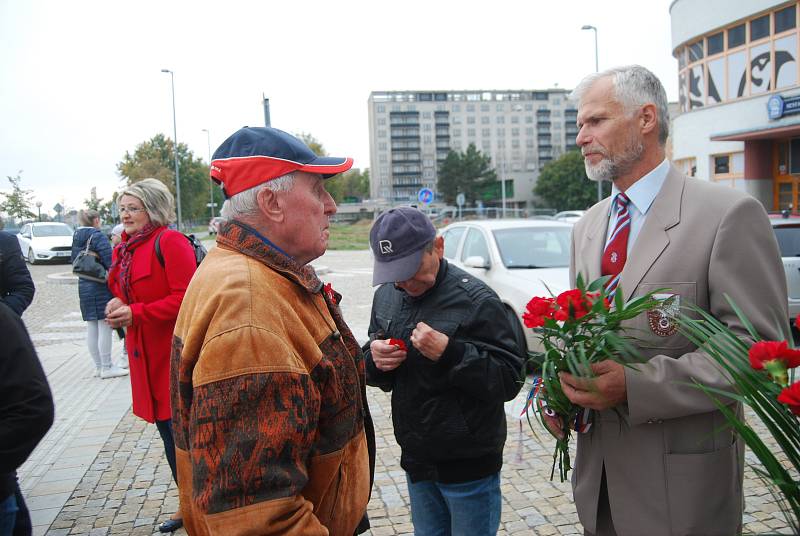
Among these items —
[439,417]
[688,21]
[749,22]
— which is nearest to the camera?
[439,417]

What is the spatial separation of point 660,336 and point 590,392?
0.32 meters

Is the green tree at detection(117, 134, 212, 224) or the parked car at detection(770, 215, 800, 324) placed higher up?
the green tree at detection(117, 134, 212, 224)

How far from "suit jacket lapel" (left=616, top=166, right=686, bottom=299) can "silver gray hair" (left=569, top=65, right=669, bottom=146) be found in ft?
0.84

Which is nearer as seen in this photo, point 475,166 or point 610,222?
point 610,222

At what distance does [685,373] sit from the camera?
1.83 metres

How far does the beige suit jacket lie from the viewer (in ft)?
6.04

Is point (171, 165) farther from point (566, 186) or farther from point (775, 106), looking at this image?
point (566, 186)

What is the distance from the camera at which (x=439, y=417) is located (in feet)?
8.27

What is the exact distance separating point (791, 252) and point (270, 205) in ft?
27.1

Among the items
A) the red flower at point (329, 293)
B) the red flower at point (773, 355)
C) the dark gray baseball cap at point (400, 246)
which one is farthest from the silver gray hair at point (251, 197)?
the red flower at point (773, 355)

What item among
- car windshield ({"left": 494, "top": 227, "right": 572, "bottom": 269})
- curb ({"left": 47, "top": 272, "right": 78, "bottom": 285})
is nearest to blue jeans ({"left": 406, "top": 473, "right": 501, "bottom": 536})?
car windshield ({"left": 494, "top": 227, "right": 572, "bottom": 269})

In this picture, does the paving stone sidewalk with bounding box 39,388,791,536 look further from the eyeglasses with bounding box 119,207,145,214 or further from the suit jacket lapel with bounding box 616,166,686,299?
the suit jacket lapel with bounding box 616,166,686,299

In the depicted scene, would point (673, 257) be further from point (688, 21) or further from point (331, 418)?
point (688, 21)

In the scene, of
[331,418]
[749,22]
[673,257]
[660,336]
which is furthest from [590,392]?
[749,22]
